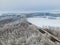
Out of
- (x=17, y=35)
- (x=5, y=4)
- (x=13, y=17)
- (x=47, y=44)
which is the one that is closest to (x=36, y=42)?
(x=47, y=44)

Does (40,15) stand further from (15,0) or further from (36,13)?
(15,0)

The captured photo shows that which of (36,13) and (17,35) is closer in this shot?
(17,35)

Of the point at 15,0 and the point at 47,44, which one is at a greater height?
the point at 15,0

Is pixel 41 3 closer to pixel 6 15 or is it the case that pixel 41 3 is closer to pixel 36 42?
pixel 6 15

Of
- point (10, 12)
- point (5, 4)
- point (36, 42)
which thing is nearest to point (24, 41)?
point (36, 42)

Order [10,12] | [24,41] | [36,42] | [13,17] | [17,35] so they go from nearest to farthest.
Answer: [36,42] < [24,41] < [17,35] < [13,17] < [10,12]

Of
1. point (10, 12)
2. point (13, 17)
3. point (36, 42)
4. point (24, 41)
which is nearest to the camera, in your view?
point (36, 42)

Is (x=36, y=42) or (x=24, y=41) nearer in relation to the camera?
(x=36, y=42)

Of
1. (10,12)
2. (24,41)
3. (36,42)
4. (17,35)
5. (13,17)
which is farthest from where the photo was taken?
(10,12)

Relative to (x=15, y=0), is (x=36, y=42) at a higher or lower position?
lower
